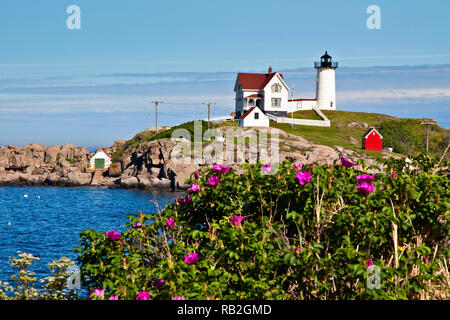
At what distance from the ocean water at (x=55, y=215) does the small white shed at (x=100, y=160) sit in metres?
10.9

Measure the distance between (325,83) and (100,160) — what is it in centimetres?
4935

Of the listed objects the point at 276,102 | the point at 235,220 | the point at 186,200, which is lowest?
the point at 235,220

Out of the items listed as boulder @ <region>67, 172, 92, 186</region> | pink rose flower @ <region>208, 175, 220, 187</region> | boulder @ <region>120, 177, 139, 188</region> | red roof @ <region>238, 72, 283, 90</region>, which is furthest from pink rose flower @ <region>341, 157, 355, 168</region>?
boulder @ <region>67, 172, 92, 186</region>

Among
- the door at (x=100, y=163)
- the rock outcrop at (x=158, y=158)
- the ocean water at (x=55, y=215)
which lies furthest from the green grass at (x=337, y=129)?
the door at (x=100, y=163)

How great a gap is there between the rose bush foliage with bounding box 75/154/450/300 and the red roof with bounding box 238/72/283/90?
8467 cm

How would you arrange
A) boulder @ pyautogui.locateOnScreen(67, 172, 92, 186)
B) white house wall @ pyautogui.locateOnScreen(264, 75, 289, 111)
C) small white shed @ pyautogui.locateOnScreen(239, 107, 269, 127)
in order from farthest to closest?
boulder @ pyautogui.locateOnScreen(67, 172, 92, 186) < white house wall @ pyautogui.locateOnScreen(264, 75, 289, 111) < small white shed @ pyautogui.locateOnScreen(239, 107, 269, 127)

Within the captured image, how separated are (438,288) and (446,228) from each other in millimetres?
1035

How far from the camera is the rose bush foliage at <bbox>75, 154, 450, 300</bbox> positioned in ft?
23.4

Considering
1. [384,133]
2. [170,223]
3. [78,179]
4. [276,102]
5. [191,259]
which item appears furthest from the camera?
[78,179]

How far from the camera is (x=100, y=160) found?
101938 millimetres

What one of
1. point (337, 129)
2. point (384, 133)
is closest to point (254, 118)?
point (337, 129)

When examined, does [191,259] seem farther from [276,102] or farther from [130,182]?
[276,102]

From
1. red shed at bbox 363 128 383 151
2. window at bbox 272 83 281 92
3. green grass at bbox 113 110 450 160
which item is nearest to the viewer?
red shed at bbox 363 128 383 151

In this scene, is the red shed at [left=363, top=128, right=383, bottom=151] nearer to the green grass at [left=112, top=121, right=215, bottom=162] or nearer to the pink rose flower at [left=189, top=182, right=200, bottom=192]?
the green grass at [left=112, top=121, right=215, bottom=162]
